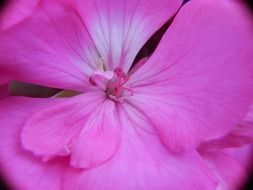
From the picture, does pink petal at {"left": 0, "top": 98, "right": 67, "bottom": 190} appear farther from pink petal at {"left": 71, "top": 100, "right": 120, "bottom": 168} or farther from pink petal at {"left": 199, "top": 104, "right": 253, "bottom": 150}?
pink petal at {"left": 199, "top": 104, "right": 253, "bottom": 150}

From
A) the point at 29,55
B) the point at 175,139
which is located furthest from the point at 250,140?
the point at 29,55

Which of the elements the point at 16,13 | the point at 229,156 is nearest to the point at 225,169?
the point at 229,156

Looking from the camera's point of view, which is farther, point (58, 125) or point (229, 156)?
point (229, 156)

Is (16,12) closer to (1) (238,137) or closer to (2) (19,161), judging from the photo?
(2) (19,161)

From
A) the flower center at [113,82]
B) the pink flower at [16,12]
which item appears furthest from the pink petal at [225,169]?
the pink flower at [16,12]

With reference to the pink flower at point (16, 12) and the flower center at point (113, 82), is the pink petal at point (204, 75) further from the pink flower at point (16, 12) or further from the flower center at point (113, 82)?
the pink flower at point (16, 12)

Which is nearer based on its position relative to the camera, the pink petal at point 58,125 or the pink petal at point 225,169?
the pink petal at point 58,125

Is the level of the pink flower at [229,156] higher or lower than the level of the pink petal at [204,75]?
lower

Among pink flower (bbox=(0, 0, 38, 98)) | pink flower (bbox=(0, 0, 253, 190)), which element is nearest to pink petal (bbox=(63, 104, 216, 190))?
pink flower (bbox=(0, 0, 253, 190))
